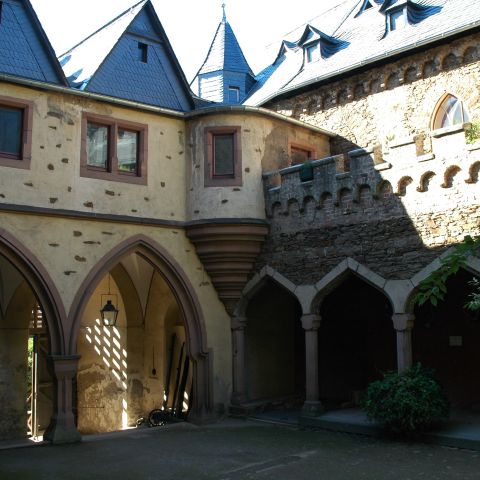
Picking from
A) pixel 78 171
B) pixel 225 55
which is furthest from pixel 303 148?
pixel 225 55

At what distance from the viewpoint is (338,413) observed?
12.2 m

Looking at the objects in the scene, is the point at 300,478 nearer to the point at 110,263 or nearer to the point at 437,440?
the point at 437,440

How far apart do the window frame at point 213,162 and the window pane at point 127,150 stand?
141cm

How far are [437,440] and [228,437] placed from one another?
3444 mm

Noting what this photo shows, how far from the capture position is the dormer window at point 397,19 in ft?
49.5

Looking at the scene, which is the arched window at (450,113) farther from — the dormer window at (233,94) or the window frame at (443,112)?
the dormer window at (233,94)

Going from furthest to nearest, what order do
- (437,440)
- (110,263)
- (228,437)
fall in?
(110,263) < (228,437) < (437,440)

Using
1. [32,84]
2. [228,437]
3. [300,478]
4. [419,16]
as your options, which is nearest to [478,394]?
[228,437]

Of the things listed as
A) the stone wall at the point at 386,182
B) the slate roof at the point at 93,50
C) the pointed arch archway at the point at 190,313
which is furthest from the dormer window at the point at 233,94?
the pointed arch archway at the point at 190,313

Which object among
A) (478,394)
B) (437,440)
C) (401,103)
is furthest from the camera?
(401,103)

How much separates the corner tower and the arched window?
7.01 metres

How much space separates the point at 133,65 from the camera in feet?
45.5

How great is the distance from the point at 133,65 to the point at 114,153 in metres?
2.55

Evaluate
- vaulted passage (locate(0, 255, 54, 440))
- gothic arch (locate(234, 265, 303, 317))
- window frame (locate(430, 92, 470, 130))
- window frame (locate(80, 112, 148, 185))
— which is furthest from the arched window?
vaulted passage (locate(0, 255, 54, 440))
